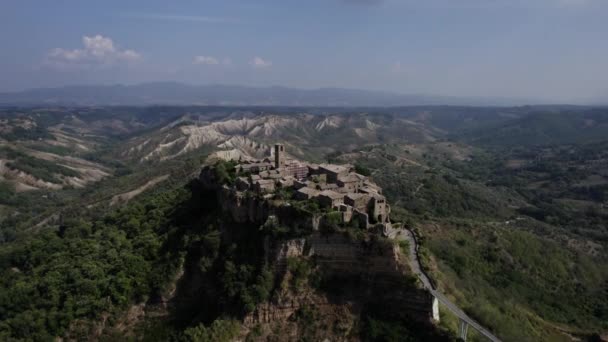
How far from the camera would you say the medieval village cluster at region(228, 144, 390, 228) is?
122 ft

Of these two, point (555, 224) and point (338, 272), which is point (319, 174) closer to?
point (338, 272)

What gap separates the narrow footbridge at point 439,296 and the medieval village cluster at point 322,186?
2800mm

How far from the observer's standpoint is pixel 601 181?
144250 millimetres

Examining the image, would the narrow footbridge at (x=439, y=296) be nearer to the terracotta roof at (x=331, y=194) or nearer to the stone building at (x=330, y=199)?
the stone building at (x=330, y=199)

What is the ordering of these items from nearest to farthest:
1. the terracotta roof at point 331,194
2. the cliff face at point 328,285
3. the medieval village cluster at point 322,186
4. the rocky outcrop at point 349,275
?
the rocky outcrop at point 349,275 < the cliff face at point 328,285 < the medieval village cluster at point 322,186 < the terracotta roof at point 331,194

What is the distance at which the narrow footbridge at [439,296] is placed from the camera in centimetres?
3256

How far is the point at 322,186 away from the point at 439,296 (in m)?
15.3

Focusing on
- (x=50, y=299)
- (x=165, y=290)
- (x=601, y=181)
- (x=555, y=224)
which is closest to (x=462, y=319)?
(x=165, y=290)

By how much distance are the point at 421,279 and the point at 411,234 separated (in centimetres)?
741

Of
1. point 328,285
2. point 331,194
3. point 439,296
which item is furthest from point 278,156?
point 439,296

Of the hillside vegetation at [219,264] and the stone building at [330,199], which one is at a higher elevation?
the stone building at [330,199]

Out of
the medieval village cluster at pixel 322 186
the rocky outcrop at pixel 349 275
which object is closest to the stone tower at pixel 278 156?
the medieval village cluster at pixel 322 186

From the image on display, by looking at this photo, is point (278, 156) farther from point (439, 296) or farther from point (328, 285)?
point (439, 296)

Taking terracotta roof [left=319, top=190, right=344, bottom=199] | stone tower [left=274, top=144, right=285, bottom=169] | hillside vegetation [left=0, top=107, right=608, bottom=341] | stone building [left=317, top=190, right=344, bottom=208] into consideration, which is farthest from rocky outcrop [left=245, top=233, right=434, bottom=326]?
stone tower [left=274, top=144, right=285, bottom=169]
